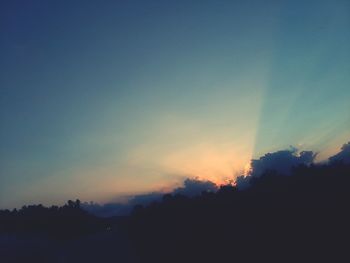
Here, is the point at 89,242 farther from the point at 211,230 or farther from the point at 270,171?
the point at 270,171

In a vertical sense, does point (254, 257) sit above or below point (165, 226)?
below

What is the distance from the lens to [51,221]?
4033 inches

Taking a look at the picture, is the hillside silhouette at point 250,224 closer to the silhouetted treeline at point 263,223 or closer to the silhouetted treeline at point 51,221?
the silhouetted treeline at point 263,223

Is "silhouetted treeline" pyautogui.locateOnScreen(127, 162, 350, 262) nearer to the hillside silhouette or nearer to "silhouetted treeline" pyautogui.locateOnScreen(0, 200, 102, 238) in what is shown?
the hillside silhouette

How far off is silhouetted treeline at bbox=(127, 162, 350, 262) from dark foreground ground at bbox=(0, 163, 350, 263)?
11 centimetres

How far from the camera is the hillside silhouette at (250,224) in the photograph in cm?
4466

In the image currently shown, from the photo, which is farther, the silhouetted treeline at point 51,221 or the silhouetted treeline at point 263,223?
the silhouetted treeline at point 51,221

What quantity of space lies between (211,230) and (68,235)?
2139 inches

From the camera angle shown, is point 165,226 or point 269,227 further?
point 165,226

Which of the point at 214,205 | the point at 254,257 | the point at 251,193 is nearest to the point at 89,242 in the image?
the point at 214,205

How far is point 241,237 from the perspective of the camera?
50.7 metres

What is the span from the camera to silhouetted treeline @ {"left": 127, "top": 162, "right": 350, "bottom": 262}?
145 feet

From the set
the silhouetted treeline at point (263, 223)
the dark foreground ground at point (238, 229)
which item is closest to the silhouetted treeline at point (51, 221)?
the dark foreground ground at point (238, 229)

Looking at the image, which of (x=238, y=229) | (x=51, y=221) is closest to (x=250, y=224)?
(x=238, y=229)
